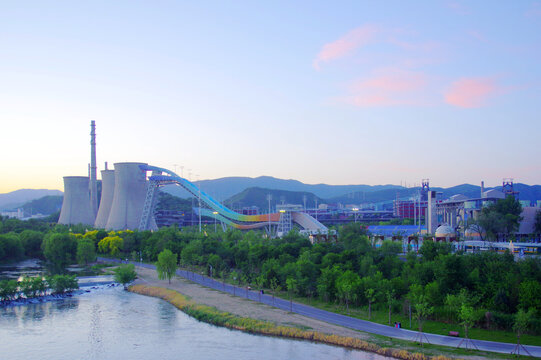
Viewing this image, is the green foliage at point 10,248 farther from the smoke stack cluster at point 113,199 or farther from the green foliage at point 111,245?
the smoke stack cluster at point 113,199

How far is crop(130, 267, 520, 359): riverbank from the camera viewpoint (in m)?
18.2

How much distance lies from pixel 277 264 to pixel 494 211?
24.1m

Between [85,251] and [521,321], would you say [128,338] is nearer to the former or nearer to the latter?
[521,321]

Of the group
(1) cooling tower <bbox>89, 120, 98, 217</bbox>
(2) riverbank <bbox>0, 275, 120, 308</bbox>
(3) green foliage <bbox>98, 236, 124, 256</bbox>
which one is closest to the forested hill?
(1) cooling tower <bbox>89, 120, 98, 217</bbox>

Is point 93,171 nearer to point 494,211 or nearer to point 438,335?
point 494,211

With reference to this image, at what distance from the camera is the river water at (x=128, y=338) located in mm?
19938

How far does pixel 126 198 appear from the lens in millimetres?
62000

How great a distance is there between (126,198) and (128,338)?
4174 cm

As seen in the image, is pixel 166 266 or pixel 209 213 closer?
pixel 166 266

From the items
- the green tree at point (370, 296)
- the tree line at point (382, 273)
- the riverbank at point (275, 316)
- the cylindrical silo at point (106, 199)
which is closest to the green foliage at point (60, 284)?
the riverbank at point (275, 316)

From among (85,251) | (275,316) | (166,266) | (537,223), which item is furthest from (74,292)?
(537,223)

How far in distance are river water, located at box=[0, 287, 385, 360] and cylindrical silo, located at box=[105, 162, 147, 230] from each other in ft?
109

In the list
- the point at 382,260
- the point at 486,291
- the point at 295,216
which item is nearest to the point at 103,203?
the point at 295,216

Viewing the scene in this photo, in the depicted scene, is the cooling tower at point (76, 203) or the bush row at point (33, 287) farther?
Answer: the cooling tower at point (76, 203)
